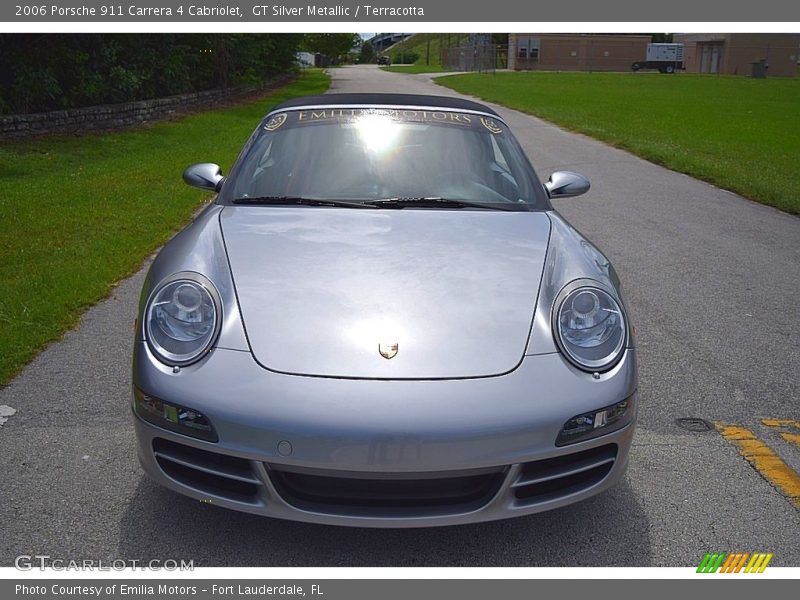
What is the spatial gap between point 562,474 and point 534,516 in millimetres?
379

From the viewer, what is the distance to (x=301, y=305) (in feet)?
9.13

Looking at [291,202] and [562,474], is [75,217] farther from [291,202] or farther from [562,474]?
[562,474]

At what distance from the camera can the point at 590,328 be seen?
2.79m

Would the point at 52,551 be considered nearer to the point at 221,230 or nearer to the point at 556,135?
the point at 221,230

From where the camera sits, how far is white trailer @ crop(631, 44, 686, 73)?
7225cm

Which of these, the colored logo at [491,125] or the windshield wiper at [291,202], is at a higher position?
the colored logo at [491,125]

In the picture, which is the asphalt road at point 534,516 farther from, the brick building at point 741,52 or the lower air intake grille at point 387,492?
the brick building at point 741,52

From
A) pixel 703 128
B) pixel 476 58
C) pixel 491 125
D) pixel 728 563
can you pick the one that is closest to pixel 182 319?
pixel 728 563

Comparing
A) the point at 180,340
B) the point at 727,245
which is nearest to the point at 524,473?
the point at 180,340

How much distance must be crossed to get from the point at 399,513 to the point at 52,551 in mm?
1150

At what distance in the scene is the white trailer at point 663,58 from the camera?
237ft

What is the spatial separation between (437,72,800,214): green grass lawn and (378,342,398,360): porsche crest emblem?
807 centimetres

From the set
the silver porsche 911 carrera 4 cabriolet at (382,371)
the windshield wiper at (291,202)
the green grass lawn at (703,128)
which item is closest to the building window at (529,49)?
the green grass lawn at (703,128)

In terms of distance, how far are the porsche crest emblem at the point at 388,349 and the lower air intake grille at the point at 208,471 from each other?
547mm
